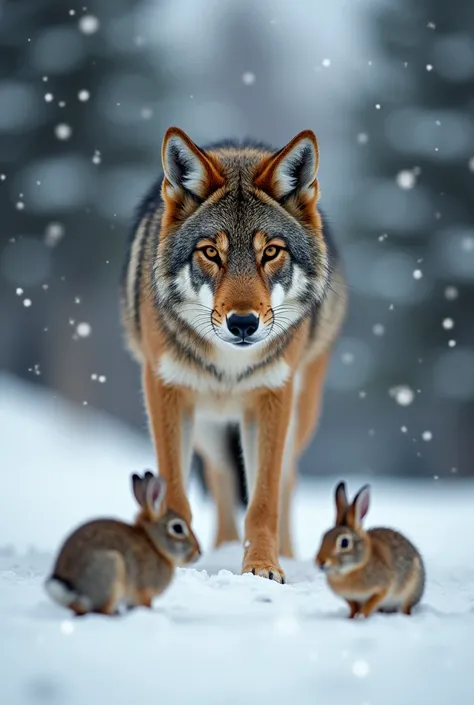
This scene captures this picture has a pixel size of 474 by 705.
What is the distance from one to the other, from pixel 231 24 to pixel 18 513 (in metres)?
13.6

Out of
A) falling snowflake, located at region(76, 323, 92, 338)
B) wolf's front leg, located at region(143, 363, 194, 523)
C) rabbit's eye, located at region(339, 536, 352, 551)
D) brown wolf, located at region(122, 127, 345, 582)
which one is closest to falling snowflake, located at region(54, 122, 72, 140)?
falling snowflake, located at region(76, 323, 92, 338)

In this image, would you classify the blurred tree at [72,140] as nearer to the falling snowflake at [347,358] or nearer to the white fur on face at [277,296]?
the falling snowflake at [347,358]

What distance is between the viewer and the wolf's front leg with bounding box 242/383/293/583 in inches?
212

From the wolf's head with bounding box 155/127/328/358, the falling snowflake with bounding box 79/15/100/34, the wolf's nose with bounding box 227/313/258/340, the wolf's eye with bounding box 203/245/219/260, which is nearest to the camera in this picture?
the wolf's nose with bounding box 227/313/258/340

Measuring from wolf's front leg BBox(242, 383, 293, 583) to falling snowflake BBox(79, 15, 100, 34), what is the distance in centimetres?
1304

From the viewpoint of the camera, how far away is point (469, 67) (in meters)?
17.2

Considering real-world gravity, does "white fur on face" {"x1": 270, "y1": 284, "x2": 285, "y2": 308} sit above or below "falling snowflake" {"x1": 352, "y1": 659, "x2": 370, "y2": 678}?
above

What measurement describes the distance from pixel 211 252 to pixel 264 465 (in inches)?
53.1

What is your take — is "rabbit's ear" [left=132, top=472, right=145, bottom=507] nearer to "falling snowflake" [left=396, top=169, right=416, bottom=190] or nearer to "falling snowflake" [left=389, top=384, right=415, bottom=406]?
"falling snowflake" [left=389, top=384, right=415, bottom=406]

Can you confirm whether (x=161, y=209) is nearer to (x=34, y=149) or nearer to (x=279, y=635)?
(x=279, y=635)

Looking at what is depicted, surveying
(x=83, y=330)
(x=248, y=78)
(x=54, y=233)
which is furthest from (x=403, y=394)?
(x=248, y=78)

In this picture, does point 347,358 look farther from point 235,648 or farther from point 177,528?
point 235,648

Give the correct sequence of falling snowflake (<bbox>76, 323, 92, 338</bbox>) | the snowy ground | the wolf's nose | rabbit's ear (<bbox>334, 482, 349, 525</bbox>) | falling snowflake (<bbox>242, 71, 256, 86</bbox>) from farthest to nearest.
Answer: falling snowflake (<bbox>242, 71, 256, 86</bbox>) < falling snowflake (<bbox>76, 323, 92, 338</bbox>) < the wolf's nose < rabbit's ear (<bbox>334, 482, 349, 525</bbox>) < the snowy ground

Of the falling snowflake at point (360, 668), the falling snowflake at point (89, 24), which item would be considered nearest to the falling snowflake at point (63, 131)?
the falling snowflake at point (89, 24)
